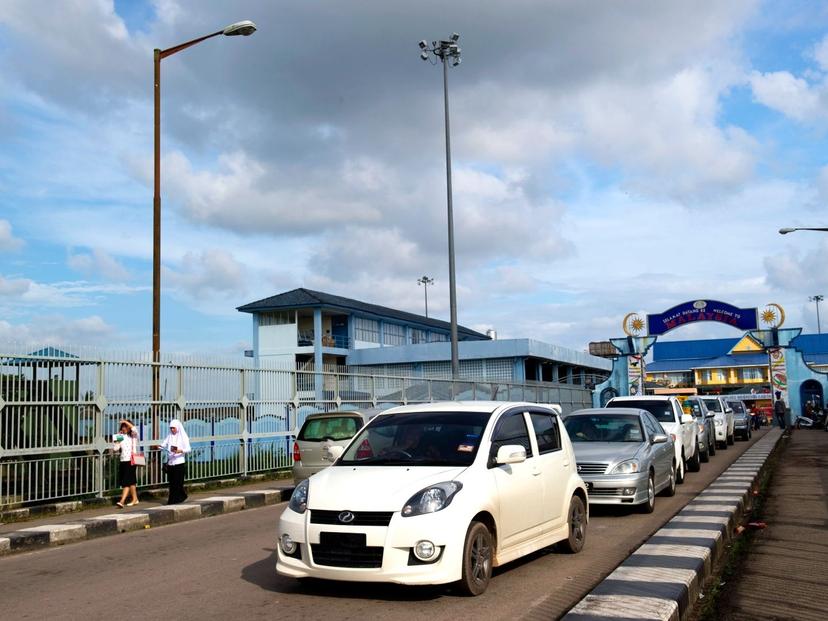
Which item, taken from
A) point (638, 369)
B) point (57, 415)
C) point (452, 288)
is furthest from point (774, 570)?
point (638, 369)

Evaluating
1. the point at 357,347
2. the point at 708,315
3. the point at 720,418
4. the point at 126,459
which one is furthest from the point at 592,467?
the point at 357,347

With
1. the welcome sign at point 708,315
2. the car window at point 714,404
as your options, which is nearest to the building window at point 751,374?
the welcome sign at point 708,315

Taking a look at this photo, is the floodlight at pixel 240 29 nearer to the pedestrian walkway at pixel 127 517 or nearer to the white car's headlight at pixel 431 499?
the pedestrian walkway at pixel 127 517

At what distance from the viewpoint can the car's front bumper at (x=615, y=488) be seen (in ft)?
36.5

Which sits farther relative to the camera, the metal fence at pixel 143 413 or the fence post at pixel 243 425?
the fence post at pixel 243 425

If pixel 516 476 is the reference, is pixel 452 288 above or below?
above

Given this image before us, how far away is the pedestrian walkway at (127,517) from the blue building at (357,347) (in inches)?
1338

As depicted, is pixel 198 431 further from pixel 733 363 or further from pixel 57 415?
pixel 733 363

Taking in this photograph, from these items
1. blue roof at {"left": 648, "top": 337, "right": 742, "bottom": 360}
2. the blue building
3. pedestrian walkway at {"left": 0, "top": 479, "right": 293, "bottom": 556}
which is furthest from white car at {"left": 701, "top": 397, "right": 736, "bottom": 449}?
blue roof at {"left": 648, "top": 337, "right": 742, "bottom": 360}

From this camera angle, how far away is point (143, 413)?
49.1 feet

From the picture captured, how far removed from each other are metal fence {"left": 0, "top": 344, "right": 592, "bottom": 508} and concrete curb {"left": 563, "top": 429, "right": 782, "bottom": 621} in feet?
30.2

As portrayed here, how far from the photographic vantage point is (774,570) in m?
7.60

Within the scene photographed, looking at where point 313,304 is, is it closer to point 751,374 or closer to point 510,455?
point 751,374

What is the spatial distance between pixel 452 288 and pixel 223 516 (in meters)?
15.0
